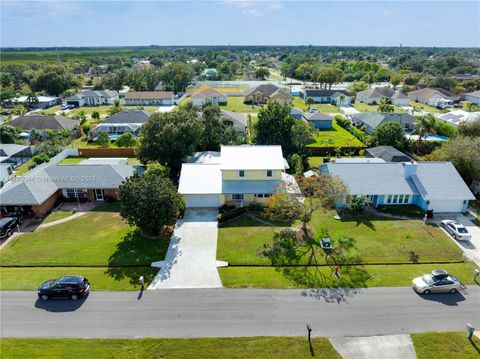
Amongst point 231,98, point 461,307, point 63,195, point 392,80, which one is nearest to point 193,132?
point 63,195

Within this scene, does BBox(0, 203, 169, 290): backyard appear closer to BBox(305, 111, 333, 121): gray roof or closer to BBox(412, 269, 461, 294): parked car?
BBox(412, 269, 461, 294): parked car

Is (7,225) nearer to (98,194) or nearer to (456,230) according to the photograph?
(98,194)

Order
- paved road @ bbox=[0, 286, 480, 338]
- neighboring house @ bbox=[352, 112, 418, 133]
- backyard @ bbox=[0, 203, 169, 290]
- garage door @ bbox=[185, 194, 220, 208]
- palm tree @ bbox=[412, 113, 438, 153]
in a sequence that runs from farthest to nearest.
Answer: neighboring house @ bbox=[352, 112, 418, 133] < palm tree @ bbox=[412, 113, 438, 153] < garage door @ bbox=[185, 194, 220, 208] < backyard @ bbox=[0, 203, 169, 290] < paved road @ bbox=[0, 286, 480, 338]

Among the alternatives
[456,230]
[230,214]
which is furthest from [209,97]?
[456,230]

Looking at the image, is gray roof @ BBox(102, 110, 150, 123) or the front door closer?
the front door

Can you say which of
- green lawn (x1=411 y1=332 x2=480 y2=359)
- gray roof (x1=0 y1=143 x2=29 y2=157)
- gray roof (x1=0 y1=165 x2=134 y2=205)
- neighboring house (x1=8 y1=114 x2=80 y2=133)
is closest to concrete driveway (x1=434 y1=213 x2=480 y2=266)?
green lawn (x1=411 y1=332 x2=480 y2=359)

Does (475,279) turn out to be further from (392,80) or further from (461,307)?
(392,80)
